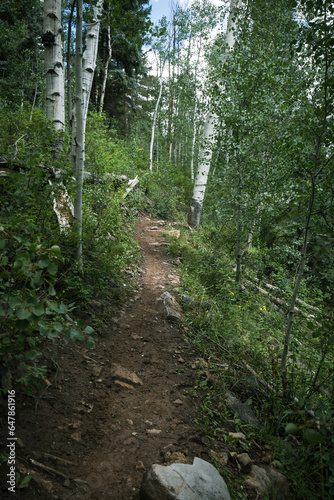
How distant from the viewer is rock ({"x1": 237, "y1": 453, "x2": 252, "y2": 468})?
2.31 m

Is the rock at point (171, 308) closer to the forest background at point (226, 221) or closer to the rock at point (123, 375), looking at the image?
the forest background at point (226, 221)

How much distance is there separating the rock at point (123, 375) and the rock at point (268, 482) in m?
1.40

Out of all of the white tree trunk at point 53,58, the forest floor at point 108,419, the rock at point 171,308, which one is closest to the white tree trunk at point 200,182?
the rock at point 171,308

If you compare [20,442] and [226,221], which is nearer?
[20,442]

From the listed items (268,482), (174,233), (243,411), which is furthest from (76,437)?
(174,233)

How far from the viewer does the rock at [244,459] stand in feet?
7.59

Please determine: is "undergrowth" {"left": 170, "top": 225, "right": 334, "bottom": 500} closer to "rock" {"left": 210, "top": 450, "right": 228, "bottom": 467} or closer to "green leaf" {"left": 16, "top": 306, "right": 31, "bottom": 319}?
"rock" {"left": 210, "top": 450, "right": 228, "bottom": 467}

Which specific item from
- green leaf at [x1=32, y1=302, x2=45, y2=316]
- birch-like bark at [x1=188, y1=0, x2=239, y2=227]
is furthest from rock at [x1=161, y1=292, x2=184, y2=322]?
birch-like bark at [x1=188, y1=0, x2=239, y2=227]

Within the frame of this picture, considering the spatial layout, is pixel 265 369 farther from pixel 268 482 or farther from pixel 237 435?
pixel 268 482

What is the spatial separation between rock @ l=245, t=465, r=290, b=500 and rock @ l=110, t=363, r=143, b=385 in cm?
140

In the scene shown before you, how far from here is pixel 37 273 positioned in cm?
135

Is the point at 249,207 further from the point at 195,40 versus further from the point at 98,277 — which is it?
the point at 195,40

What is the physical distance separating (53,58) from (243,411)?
5.97 metres

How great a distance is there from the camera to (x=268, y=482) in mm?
2193
